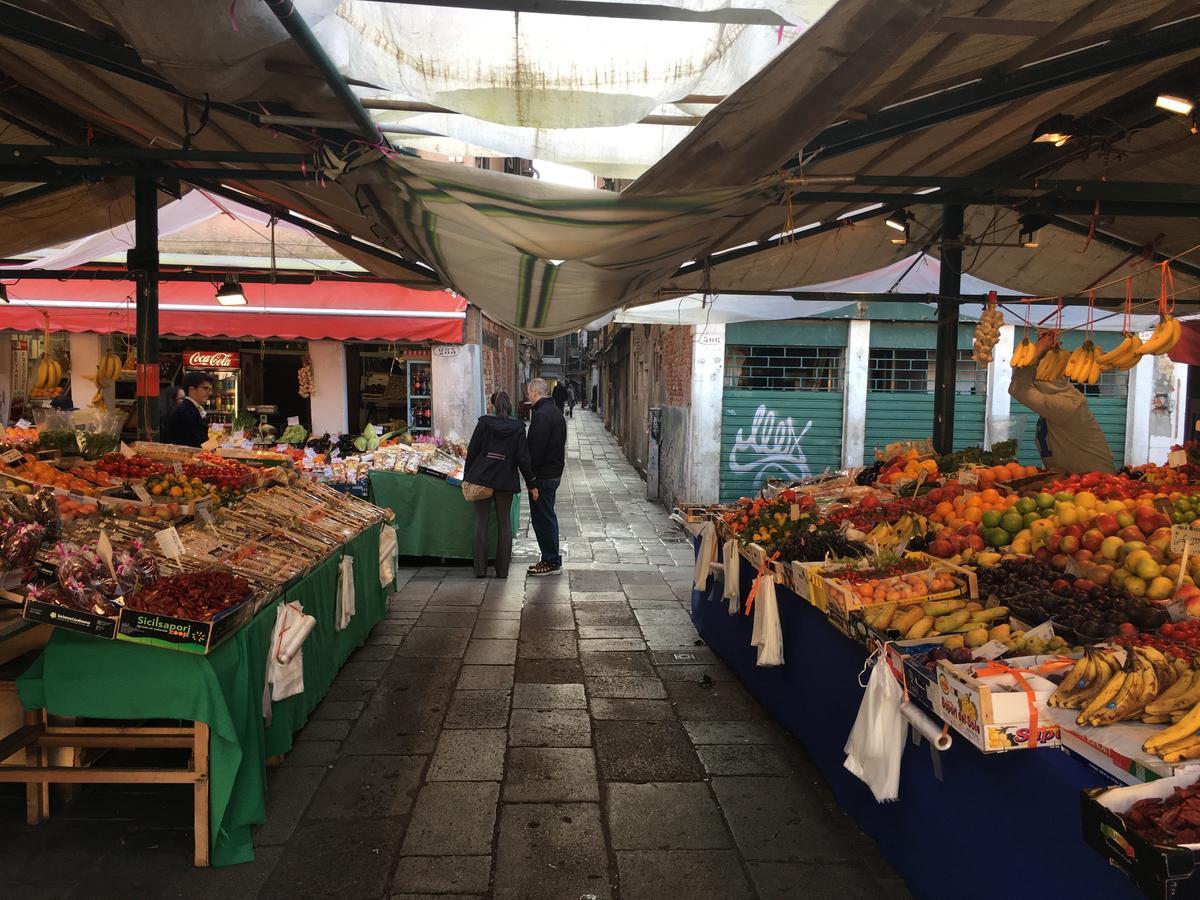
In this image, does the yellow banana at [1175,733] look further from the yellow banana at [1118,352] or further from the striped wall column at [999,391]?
the striped wall column at [999,391]

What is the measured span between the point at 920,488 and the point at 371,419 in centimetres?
1077

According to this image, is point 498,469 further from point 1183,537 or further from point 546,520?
point 1183,537

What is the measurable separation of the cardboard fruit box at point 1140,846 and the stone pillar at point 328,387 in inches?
493

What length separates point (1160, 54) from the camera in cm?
340

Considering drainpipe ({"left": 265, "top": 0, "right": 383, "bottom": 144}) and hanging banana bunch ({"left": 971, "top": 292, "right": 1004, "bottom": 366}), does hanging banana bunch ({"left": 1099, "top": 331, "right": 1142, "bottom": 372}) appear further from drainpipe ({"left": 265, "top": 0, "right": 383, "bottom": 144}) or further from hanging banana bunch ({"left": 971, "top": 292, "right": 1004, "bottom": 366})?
→ drainpipe ({"left": 265, "top": 0, "right": 383, "bottom": 144})

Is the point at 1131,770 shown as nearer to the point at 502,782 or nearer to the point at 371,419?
the point at 502,782

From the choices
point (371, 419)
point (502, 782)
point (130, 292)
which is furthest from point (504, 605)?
point (371, 419)

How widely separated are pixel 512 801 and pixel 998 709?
225 cm

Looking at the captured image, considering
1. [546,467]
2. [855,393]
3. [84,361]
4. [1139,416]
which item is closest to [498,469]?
[546,467]

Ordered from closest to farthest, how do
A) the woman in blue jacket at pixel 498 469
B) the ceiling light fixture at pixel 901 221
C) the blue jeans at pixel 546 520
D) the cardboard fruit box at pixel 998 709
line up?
the cardboard fruit box at pixel 998 709 < the ceiling light fixture at pixel 901 221 < the woman in blue jacket at pixel 498 469 < the blue jeans at pixel 546 520

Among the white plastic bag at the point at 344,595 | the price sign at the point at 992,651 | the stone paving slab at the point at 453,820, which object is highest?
the price sign at the point at 992,651

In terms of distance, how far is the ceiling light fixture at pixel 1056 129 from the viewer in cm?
452

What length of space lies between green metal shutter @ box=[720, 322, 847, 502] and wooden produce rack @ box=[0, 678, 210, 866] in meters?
10.1

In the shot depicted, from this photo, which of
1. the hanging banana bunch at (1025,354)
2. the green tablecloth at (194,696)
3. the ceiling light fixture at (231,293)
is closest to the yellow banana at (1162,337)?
the hanging banana bunch at (1025,354)
